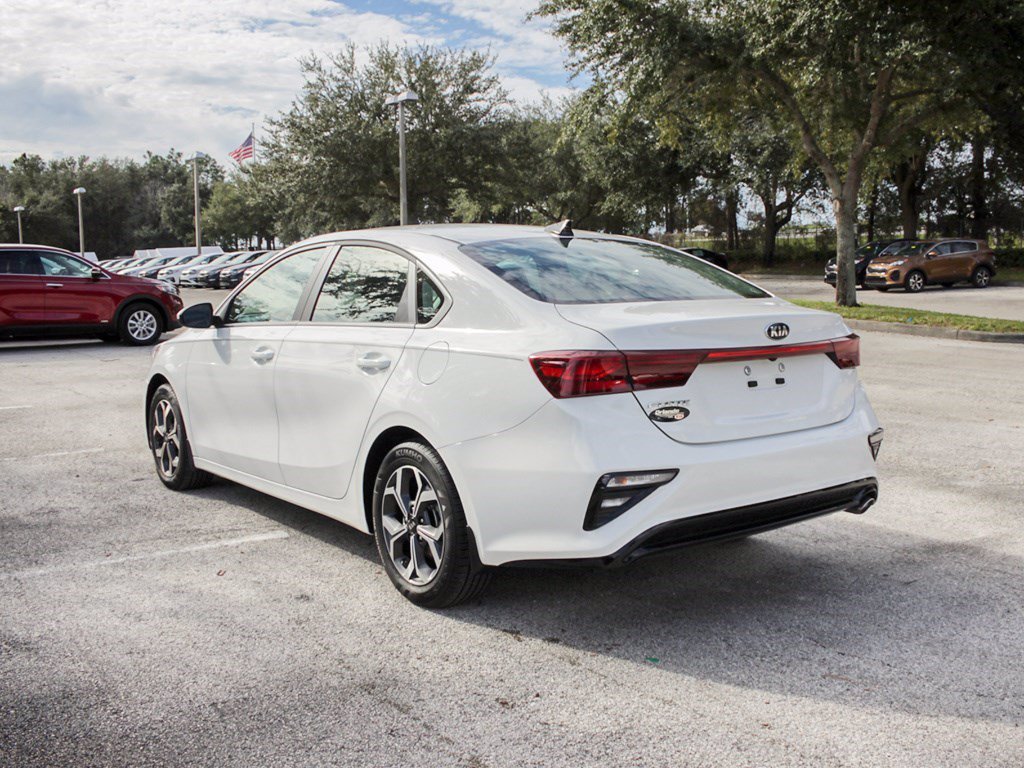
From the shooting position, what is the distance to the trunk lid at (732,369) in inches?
144

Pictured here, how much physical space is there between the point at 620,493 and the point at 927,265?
3079cm

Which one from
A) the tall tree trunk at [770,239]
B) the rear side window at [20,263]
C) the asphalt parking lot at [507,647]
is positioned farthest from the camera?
the tall tree trunk at [770,239]

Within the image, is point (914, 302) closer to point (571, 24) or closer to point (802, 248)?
point (571, 24)

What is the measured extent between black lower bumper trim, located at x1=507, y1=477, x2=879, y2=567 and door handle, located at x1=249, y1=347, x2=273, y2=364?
1.96 m

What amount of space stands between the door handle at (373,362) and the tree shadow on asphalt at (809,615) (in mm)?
964

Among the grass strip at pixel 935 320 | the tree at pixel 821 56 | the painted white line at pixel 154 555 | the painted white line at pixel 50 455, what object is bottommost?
the painted white line at pixel 154 555

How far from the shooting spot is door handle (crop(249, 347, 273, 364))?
16.6 feet

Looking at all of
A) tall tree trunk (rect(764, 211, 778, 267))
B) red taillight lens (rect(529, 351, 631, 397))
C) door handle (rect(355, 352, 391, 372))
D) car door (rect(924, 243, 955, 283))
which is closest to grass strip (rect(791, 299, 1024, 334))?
car door (rect(924, 243, 955, 283))

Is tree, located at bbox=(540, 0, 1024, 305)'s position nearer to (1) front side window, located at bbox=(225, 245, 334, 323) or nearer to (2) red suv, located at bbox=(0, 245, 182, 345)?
(2) red suv, located at bbox=(0, 245, 182, 345)

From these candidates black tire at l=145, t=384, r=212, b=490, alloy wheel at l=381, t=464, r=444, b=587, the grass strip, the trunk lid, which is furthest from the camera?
the grass strip

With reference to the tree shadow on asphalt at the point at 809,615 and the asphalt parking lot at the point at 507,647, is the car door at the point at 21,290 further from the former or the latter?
the tree shadow on asphalt at the point at 809,615

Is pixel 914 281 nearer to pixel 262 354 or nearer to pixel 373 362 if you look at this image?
pixel 262 354

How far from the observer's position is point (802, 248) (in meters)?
48.8

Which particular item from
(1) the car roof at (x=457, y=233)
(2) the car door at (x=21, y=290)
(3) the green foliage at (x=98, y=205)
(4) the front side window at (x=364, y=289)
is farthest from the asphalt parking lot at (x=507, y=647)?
(3) the green foliage at (x=98, y=205)
